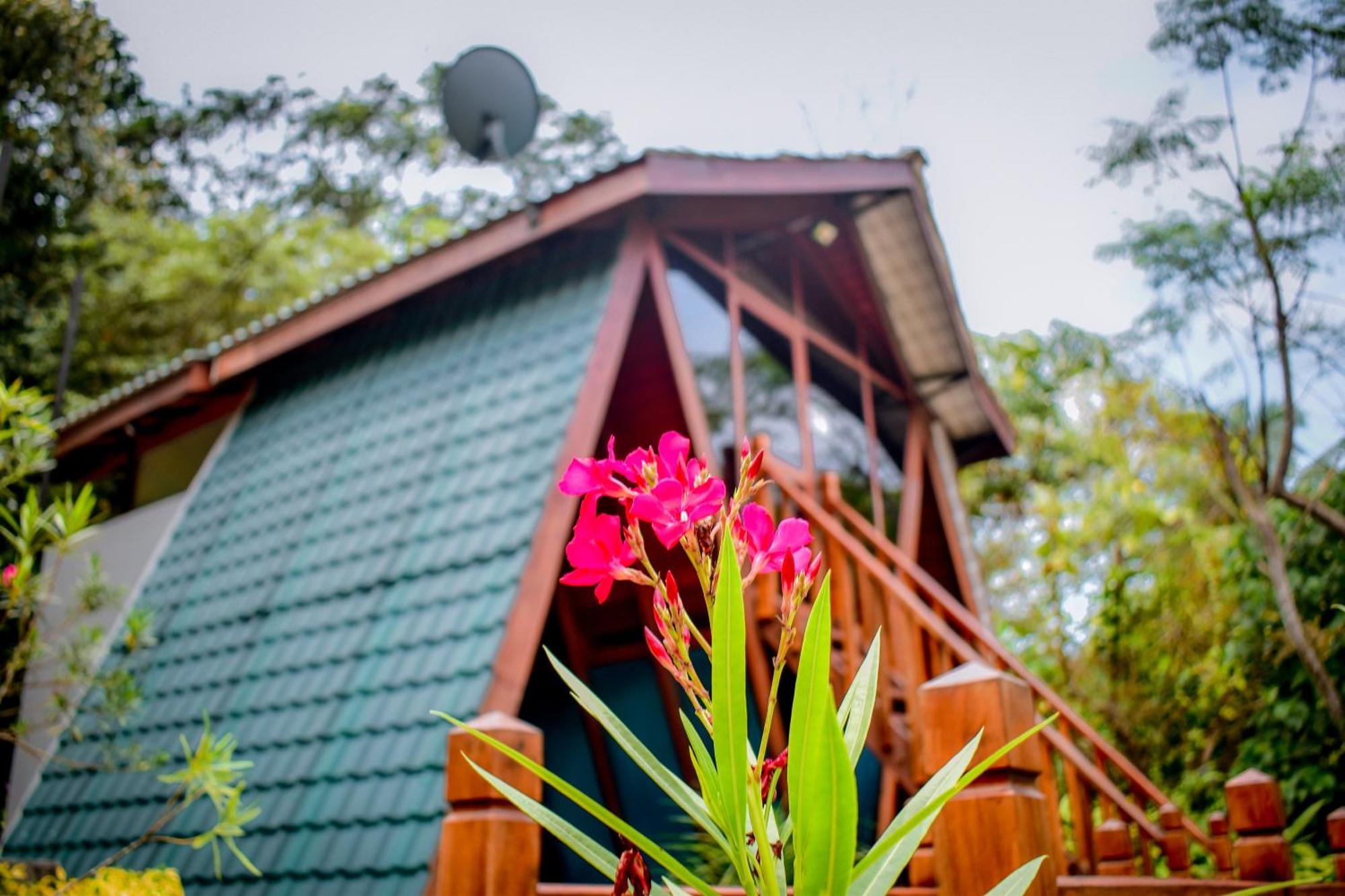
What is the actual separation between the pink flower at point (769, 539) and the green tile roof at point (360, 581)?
7.36 ft

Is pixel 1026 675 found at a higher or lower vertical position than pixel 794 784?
higher

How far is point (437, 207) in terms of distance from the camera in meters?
16.4

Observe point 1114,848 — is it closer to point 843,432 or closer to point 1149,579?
point 843,432

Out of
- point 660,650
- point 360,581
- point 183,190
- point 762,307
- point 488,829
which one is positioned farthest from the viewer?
point 183,190

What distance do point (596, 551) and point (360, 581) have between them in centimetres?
336

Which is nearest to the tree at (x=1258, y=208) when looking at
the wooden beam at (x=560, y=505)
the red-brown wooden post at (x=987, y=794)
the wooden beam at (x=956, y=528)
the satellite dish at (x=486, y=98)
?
the wooden beam at (x=956, y=528)

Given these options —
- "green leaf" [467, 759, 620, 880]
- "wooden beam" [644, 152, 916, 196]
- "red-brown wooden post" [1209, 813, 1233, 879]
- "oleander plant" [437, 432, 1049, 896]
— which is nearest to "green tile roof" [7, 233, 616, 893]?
"wooden beam" [644, 152, 916, 196]

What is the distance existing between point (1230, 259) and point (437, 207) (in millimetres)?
Answer: 13129

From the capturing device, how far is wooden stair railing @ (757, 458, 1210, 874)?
357 cm

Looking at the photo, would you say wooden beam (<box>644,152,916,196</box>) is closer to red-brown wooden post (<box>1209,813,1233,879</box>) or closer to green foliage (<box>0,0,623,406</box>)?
green foliage (<box>0,0,623,406</box>)

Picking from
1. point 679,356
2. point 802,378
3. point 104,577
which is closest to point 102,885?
point 679,356

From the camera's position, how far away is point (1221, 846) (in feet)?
11.9

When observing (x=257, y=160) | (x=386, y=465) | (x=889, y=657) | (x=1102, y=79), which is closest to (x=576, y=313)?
(x=386, y=465)

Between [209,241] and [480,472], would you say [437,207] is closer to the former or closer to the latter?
[209,241]
